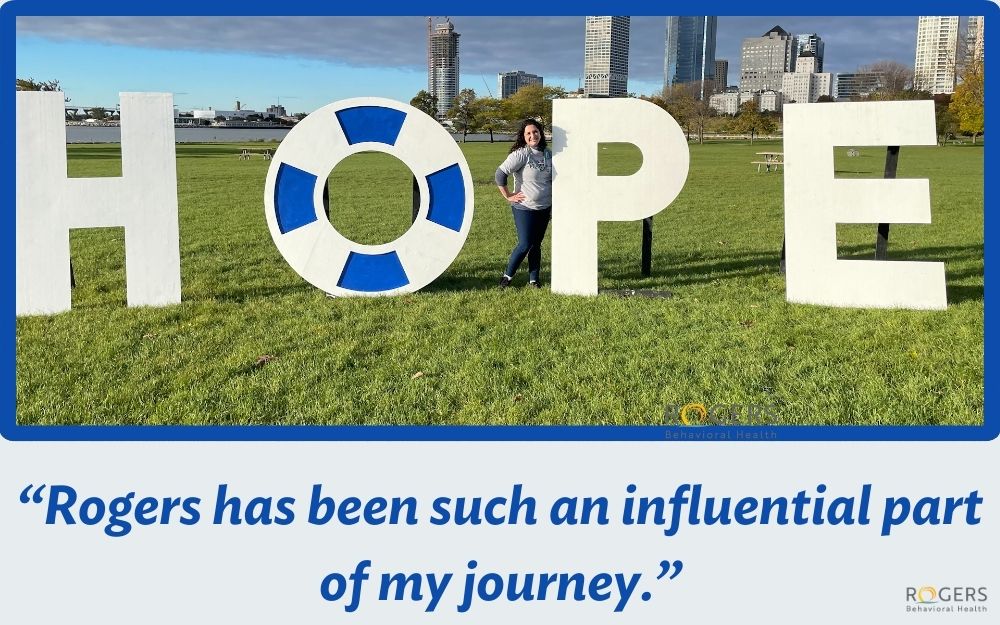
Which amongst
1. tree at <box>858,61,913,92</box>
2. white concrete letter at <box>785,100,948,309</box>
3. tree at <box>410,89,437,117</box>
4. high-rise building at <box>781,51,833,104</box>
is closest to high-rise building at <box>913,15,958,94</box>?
high-rise building at <box>781,51,833,104</box>

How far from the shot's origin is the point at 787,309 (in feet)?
20.6

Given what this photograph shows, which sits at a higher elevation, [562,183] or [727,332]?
[562,183]

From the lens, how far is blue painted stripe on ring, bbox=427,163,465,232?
665 cm

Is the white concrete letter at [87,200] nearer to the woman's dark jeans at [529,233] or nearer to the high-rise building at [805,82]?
the woman's dark jeans at [529,233]

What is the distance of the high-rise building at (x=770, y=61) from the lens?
7303 inches

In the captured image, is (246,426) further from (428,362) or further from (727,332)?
(727,332)

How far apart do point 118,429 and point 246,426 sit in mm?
578

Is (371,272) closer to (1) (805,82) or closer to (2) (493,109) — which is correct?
(2) (493,109)

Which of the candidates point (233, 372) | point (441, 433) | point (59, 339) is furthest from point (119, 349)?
point (441, 433)

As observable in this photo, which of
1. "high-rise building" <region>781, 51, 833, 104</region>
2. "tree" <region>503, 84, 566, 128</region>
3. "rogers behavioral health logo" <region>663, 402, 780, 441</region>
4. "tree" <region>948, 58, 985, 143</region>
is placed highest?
"high-rise building" <region>781, 51, 833, 104</region>

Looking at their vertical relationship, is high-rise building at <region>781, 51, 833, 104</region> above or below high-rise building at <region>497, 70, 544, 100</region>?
above

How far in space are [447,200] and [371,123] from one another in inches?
33.2

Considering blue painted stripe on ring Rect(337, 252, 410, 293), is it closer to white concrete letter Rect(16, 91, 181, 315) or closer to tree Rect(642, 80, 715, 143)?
white concrete letter Rect(16, 91, 181, 315)

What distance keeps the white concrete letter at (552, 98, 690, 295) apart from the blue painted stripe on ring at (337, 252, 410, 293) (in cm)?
132
